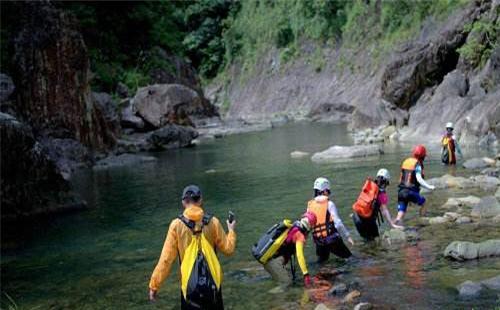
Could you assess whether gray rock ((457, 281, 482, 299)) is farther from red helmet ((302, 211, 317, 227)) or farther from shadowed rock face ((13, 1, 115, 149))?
shadowed rock face ((13, 1, 115, 149))

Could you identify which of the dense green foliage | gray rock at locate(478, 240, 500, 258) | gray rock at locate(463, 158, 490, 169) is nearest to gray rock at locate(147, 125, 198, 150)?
the dense green foliage

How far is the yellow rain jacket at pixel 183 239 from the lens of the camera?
292 inches

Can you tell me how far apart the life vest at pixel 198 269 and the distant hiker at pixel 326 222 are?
4.23 metres

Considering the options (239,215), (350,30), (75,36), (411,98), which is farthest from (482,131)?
(350,30)

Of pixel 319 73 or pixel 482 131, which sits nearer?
pixel 482 131

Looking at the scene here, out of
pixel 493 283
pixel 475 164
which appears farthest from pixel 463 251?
pixel 475 164

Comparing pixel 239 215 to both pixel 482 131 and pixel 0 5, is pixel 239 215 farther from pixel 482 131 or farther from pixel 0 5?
pixel 0 5

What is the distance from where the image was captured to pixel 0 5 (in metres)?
35.1

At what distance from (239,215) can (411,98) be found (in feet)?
71.5

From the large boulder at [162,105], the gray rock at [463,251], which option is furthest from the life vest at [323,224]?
the large boulder at [162,105]

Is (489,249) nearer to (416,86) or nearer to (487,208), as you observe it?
(487,208)

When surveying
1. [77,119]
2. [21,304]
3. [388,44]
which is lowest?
[21,304]

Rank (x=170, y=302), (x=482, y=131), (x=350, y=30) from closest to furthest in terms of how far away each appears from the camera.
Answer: (x=170, y=302) → (x=482, y=131) → (x=350, y=30)

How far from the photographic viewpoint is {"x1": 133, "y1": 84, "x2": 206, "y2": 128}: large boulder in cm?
4603
